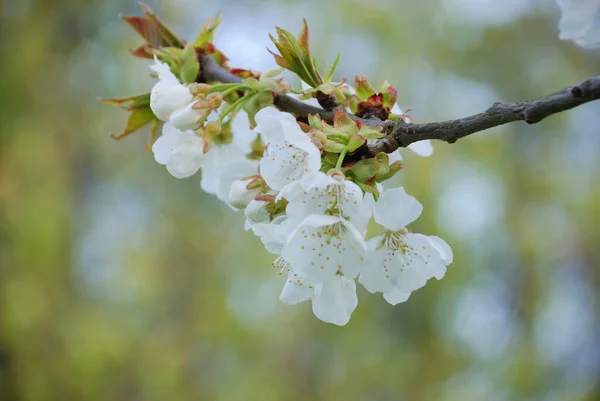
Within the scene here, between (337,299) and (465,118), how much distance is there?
0.18 meters

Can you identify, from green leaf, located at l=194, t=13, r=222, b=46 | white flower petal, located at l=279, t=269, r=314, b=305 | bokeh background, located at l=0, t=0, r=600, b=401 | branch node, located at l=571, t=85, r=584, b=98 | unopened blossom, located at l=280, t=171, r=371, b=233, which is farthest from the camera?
bokeh background, located at l=0, t=0, r=600, b=401

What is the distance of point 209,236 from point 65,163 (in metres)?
1.00

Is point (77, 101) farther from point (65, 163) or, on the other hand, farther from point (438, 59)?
point (438, 59)

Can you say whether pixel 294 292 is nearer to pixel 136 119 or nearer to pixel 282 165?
pixel 282 165

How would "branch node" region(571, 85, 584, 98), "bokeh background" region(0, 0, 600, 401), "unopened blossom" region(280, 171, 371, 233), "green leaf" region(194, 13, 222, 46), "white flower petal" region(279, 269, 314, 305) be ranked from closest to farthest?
1. "branch node" region(571, 85, 584, 98)
2. "unopened blossom" region(280, 171, 371, 233)
3. "white flower petal" region(279, 269, 314, 305)
4. "green leaf" region(194, 13, 222, 46)
5. "bokeh background" region(0, 0, 600, 401)

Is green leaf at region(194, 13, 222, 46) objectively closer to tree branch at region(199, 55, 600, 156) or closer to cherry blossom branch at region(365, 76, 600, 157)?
tree branch at region(199, 55, 600, 156)

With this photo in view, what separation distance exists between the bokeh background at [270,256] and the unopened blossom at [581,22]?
2.67 m

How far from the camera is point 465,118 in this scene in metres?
0.33

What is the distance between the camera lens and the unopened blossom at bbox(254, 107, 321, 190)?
1.35 ft

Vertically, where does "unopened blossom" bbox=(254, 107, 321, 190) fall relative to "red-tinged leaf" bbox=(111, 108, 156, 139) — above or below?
above

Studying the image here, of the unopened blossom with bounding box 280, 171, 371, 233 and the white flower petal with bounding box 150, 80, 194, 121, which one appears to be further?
the white flower petal with bounding box 150, 80, 194, 121

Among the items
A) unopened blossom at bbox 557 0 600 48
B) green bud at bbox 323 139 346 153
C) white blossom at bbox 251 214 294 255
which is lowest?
white blossom at bbox 251 214 294 255

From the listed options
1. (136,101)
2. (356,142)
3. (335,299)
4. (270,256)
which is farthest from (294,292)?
(270,256)

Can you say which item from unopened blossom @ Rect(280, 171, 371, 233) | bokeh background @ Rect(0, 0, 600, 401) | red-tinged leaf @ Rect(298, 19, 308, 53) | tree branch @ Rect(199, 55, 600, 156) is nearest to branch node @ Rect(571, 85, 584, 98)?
tree branch @ Rect(199, 55, 600, 156)
